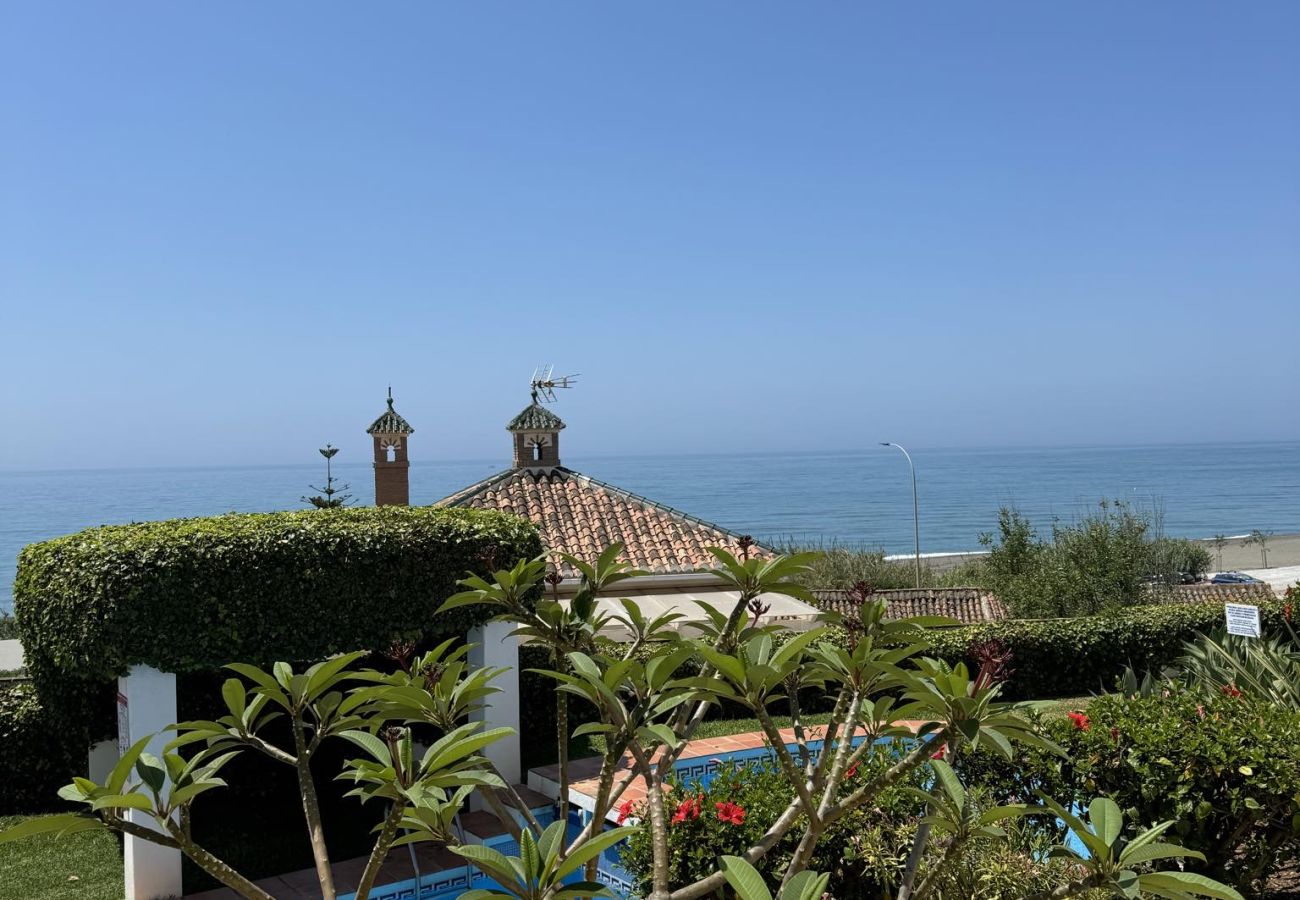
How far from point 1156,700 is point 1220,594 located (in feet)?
84.6

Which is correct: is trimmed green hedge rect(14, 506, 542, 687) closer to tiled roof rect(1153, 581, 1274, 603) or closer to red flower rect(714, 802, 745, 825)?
red flower rect(714, 802, 745, 825)

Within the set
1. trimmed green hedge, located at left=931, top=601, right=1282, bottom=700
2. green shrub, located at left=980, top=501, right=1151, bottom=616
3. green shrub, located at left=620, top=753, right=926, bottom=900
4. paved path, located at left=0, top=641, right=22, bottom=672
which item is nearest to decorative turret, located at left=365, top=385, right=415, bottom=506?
paved path, located at left=0, top=641, right=22, bottom=672

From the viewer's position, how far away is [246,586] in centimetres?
1020

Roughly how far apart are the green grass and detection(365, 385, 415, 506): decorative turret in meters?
7.74

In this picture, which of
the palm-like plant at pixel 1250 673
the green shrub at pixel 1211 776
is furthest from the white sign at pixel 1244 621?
the green shrub at pixel 1211 776

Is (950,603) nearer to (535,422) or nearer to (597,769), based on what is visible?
(535,422)

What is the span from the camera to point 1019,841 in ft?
18.4

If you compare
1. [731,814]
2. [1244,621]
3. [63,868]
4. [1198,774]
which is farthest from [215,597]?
[1244,621]

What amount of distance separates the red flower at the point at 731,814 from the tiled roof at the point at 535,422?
1538 centimetres

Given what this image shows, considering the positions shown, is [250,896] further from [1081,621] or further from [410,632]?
[1081,621]

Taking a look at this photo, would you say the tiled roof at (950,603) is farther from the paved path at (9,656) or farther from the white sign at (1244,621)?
the paved path at (9,656)

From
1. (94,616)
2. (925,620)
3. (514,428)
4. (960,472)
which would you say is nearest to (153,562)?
(94,616)

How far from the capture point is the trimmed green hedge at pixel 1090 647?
17.8m

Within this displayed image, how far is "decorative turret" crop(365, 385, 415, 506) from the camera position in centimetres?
1833
